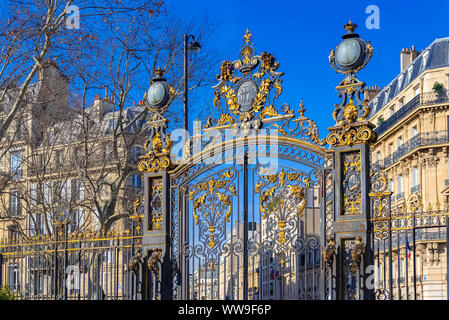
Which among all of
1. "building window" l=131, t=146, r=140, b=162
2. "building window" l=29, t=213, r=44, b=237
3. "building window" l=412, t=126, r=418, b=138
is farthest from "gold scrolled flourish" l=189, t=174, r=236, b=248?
"building window" l=412, t=126, r=418, b=138

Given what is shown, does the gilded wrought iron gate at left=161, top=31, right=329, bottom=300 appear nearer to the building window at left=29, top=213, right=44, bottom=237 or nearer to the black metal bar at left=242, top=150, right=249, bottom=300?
the black metal bar at left=242, top=150, right=249, bottom=300

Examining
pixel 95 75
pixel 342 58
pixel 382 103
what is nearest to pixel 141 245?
pixel 342 58

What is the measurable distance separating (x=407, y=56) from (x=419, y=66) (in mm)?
4749

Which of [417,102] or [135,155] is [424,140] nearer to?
[417,102]

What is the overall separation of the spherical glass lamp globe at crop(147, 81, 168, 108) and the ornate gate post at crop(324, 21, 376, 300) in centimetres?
301

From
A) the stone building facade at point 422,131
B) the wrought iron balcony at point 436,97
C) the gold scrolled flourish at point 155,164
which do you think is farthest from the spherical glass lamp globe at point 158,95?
the wrought iron balcony at point 436,97

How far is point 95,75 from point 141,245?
8449 mm

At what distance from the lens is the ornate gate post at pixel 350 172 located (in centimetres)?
1107

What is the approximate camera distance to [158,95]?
13.2 m

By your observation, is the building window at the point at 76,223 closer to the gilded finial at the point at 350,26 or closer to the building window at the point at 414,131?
the gilded finial at the point at 350,26

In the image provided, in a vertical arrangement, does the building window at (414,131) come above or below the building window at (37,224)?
above

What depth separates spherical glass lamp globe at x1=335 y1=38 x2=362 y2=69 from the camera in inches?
444
